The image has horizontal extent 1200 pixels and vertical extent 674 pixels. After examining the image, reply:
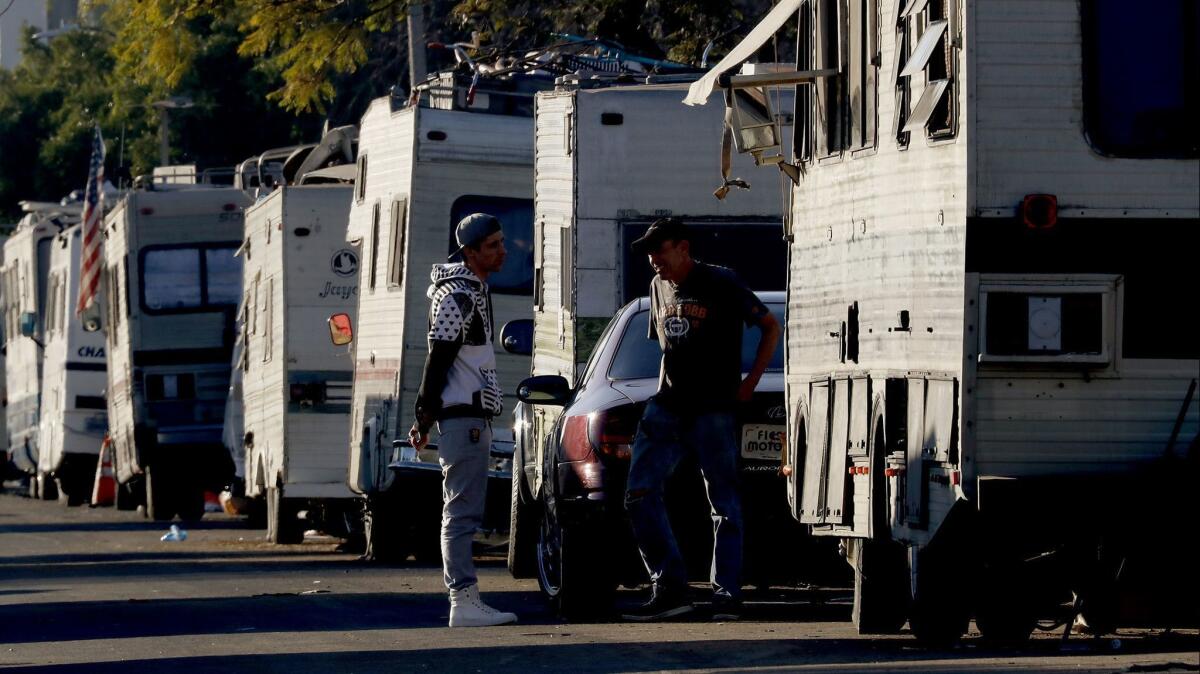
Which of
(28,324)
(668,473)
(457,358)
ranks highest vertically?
(28,324)

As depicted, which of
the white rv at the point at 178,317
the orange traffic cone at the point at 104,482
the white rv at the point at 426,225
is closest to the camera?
the white rv at the point at 426,225

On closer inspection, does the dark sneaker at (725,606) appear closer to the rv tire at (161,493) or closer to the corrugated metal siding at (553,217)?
the corrugated metal siding at (553,217)

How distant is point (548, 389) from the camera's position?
482 inches

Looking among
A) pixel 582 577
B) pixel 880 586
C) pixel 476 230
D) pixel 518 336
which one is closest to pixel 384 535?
pixel 518 336

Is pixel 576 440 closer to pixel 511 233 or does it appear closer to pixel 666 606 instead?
pixel 666 606

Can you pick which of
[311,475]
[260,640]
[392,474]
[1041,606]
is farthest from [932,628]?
[311,475]

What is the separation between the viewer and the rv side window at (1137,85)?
8.73m

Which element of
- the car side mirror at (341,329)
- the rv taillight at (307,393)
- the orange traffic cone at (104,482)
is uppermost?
the car side mirror at (341,329)

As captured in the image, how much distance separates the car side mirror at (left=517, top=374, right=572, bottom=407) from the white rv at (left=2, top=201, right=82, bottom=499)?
21.0 metres

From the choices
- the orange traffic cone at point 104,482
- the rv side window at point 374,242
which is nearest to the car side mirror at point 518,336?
the rv side window at point 374,242

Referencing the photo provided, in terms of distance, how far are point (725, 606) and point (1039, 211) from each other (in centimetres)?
265

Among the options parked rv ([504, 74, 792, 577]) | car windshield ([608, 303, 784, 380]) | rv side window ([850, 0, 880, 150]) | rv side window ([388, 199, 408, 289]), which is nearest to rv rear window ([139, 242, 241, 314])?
rv side window ([388, 199, 408, 289])

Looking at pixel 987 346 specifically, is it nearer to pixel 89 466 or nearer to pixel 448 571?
pixel 448 571

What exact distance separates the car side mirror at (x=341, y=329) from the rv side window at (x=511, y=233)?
2265 mm
